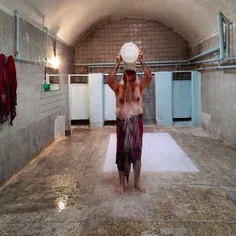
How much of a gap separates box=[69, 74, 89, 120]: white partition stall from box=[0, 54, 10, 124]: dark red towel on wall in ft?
14.9

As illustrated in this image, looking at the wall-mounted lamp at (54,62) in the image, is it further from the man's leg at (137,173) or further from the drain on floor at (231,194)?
the drain on floor at (231,194)

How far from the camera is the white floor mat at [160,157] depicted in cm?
398

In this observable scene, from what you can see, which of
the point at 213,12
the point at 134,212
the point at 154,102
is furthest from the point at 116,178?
the point at 154,102

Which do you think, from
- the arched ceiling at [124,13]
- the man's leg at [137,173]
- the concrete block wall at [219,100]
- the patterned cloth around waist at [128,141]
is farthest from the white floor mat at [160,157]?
the arched ceiling at [124,13]

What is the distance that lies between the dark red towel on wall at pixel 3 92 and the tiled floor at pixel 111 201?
887mm

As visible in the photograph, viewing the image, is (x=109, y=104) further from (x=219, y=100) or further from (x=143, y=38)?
(x=219, y=100)

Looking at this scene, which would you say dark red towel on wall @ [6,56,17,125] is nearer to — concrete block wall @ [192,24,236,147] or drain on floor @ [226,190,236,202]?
drain on floor @ [226,190,236,202]

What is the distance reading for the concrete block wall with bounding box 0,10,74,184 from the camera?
356 cm

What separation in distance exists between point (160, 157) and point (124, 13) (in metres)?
4.97

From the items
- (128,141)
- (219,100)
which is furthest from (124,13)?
(128,141)

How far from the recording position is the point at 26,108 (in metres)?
4.25

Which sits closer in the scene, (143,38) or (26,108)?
(26,108)

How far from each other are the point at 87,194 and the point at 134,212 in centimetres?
69

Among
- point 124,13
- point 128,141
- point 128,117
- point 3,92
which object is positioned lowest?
point 128,141
